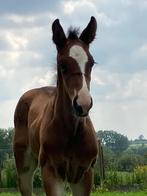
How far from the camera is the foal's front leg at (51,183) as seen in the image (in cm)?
720

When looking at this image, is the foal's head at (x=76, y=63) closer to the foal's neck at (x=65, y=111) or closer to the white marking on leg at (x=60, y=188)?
the foal's neck at (x=65, y=111)

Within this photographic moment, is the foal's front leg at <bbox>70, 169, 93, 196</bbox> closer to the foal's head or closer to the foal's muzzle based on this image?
the foal's head

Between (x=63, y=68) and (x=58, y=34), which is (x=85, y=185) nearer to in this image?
(x=63, y=68)

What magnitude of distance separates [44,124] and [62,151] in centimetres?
62

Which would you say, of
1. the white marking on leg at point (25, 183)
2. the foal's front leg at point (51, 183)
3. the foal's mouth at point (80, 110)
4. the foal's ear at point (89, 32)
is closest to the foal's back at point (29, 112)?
the white marking on leg at point (25, 183)

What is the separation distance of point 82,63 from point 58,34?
30.0 inches

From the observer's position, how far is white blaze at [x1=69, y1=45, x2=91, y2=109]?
20.3ft

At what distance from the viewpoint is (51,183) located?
283 inches

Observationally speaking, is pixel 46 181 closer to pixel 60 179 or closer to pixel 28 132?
pixel 60 179

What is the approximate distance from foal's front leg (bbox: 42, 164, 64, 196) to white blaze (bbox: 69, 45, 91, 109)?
1347 mm

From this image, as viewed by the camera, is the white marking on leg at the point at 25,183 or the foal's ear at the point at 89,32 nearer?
the foal's ear at the point at 89,32

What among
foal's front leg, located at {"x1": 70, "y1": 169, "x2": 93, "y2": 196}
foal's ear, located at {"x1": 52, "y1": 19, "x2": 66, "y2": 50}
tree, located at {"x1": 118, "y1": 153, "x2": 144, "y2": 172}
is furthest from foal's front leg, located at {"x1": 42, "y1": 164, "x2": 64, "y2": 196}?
tree, located at {"x1": 118, "y1": 153, "x2": 144, "y2": 172}

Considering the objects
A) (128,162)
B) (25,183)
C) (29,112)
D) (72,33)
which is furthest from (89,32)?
(128,162)

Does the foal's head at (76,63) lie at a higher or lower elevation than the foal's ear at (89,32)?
lower
